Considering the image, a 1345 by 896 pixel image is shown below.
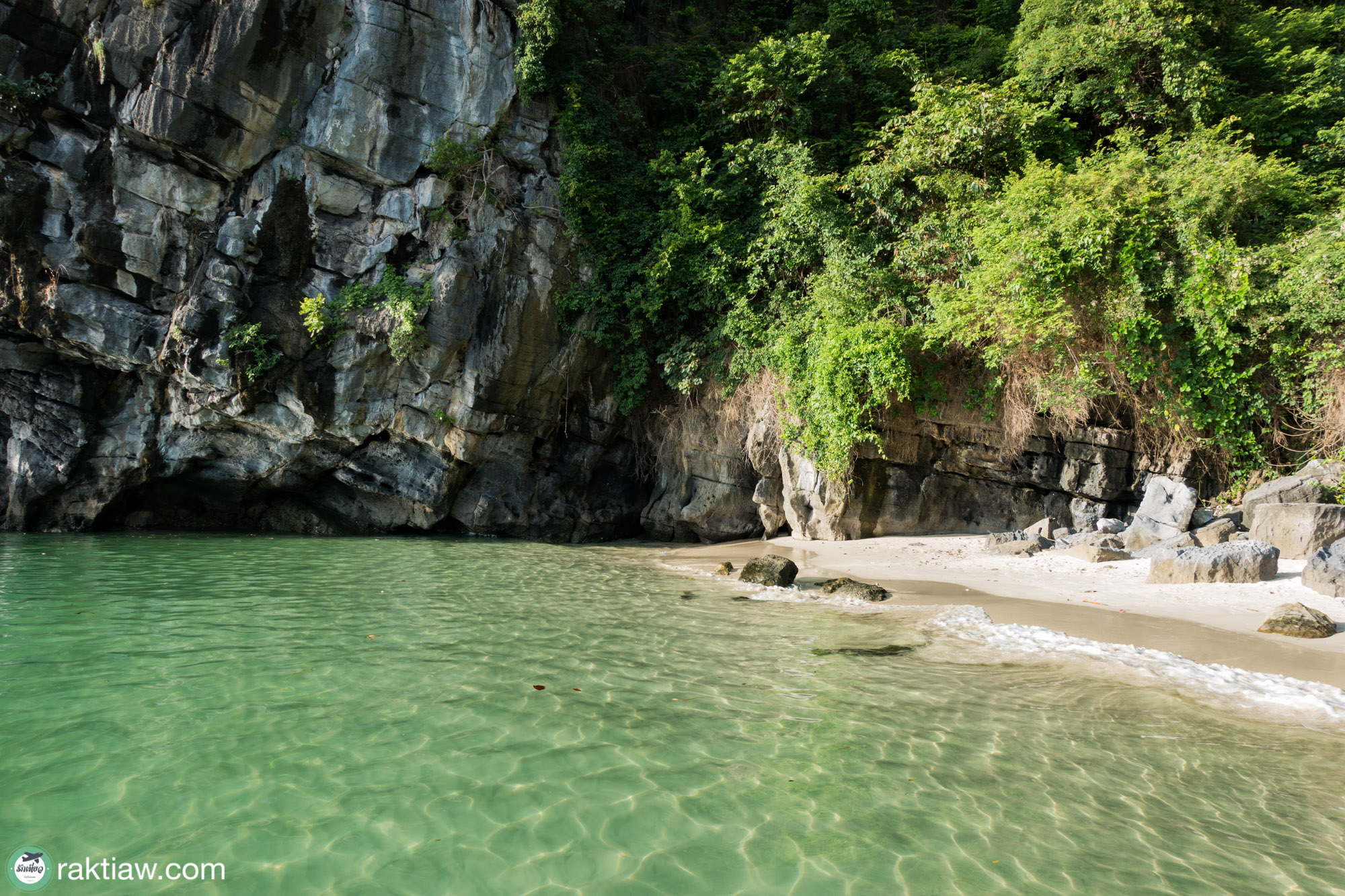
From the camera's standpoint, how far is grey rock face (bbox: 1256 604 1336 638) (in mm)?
6508

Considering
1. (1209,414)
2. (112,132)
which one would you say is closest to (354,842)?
(1209,414)

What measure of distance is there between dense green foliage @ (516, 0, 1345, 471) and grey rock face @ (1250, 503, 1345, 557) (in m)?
2.70

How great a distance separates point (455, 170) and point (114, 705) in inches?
591

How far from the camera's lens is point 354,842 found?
317 cm

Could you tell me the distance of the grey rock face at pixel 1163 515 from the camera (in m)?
10.8

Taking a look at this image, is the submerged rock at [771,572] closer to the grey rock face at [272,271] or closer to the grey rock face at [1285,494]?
the grey rock face at [272,271]

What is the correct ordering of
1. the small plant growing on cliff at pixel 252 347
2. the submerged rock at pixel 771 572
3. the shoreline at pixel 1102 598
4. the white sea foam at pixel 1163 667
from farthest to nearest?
the small plant growing on cliff at pixel 252 347 < the submerged rock at pixel 771 572 < the shoreline at pixel 1102 598 < the white sea foam at pixel 1163 667

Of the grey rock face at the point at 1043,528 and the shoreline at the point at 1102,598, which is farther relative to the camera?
the grey rock face at the point at 1043,528

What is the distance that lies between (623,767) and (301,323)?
15.5m

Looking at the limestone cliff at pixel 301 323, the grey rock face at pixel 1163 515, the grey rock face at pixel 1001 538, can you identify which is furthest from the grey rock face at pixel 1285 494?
the grey rock face at pixel 1001 538

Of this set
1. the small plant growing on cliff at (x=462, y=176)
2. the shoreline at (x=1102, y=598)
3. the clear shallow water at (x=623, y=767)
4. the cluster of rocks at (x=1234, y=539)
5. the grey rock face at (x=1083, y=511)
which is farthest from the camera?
the small plant growing on cliff at (x=462, y=176)

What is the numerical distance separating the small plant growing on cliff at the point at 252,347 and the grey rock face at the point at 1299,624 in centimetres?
1791

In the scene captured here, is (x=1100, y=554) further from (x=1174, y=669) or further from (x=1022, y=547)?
(x=1174, y=669)

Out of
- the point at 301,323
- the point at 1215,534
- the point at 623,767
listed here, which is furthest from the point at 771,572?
the point at 301,323
